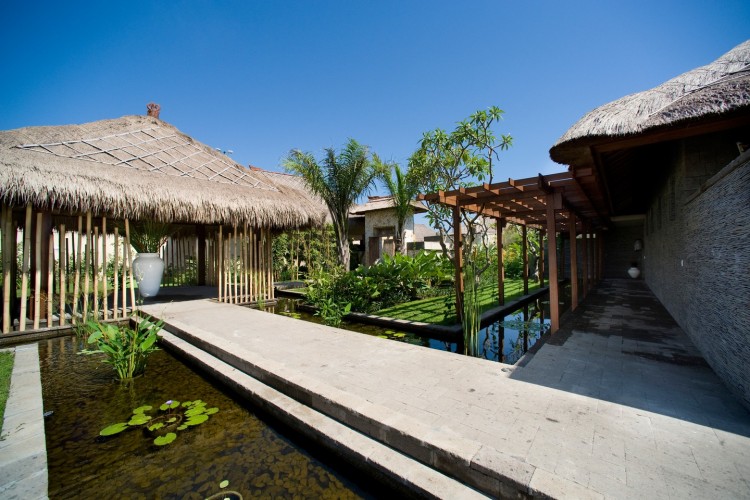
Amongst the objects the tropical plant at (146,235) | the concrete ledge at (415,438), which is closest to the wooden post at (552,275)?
the concrete ledge at (415,438)

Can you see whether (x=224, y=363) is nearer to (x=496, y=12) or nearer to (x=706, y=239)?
(x=706, y=239)

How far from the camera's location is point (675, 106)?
3191 mm

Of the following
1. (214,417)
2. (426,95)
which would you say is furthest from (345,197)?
(214,417)

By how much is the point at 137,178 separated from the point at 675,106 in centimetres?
852

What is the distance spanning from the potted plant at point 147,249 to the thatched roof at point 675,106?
26.1ft

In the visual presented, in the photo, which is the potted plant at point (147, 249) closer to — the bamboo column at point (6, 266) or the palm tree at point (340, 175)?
the bamboo column at point (6, 266)

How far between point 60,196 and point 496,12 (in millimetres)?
9228

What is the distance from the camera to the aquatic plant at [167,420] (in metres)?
2.54

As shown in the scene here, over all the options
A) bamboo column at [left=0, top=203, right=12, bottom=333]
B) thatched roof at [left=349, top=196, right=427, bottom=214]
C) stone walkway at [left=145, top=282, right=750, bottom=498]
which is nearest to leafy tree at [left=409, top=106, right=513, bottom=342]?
stone walkway at [left=145, top=282, right=750, bottom=498]

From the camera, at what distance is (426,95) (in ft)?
34.3

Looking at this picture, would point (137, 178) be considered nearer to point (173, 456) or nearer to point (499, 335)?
point (173, 456)

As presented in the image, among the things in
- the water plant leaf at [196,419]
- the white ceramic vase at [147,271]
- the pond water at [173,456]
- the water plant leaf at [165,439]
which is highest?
the white ceramic vase at [147,271]

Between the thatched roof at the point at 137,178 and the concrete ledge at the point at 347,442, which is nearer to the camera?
the concrete ledge at the point at 347,442

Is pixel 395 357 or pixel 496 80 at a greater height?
pixel 496 80
